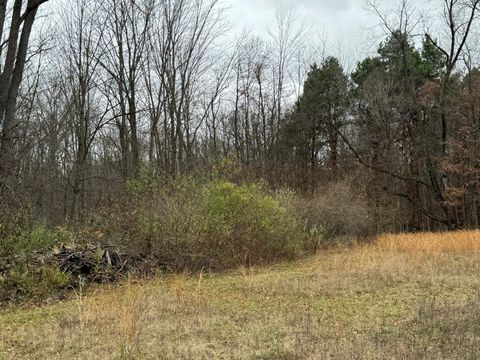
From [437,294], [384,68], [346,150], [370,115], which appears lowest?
[437,294]

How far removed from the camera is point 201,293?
8734mm

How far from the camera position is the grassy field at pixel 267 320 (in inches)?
200

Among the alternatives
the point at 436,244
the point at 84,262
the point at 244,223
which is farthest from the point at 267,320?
the point at 436,244

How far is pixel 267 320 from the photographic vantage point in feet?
21.1

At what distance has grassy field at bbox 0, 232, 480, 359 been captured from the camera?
5074 mm

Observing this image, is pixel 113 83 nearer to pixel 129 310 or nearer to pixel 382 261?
pixel 382 261

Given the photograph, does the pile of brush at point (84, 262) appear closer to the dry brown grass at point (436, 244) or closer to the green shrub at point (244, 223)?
the green shrub at point (244, 223)

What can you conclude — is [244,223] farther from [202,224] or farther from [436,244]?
[436,244]

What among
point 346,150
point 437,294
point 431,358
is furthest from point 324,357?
point 346,150

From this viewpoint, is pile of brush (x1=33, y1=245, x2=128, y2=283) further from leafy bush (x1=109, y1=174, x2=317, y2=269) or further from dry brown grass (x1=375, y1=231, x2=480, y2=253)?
dry brown grass (x1=375, y1=231, x2=480, y2=253)

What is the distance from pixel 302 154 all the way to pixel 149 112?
13034mm

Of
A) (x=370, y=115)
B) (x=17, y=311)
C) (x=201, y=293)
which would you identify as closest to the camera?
(x=17, y=311)

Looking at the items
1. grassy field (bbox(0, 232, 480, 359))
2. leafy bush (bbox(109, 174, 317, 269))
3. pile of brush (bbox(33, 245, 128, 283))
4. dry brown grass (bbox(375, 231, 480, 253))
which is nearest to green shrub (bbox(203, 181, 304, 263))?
leafy bush (bbox(109, 174, 317, 269))

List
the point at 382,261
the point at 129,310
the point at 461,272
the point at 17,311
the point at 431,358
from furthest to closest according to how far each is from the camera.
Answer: the point at 382,261 < the point at 461,272 < the point at 17,311 < the point at 129,310 < the point at 431,358
